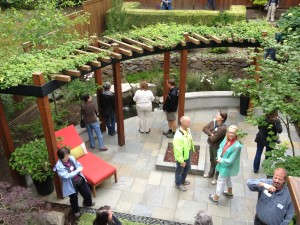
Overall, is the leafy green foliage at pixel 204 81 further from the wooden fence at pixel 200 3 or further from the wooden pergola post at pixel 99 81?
the wooden fence at pixel 200 3

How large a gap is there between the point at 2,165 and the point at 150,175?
334 centimetres

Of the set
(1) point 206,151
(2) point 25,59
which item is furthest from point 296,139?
(2) point 25,59

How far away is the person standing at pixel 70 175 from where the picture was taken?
16.4 feet

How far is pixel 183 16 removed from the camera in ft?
47.6

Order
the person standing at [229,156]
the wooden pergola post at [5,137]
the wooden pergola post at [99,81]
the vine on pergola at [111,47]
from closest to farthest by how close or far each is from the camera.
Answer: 1. the person standing at [229,156]
2. the vine on pergola at [111,47]
3. the wooden pergola post at [5,137]
4. the wooden pergola post at [99,81]

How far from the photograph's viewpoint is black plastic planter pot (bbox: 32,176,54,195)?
5.84m

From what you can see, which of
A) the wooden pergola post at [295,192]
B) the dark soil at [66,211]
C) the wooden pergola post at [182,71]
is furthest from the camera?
the wooden pergola post at [182,71]

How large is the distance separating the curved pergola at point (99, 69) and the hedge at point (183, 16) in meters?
6.74

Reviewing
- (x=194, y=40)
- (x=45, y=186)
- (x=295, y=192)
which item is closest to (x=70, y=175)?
(x=45, y=186)

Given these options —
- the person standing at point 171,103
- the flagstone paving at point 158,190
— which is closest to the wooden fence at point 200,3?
the flagstone paving at point 158,190

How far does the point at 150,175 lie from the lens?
653 centimetres

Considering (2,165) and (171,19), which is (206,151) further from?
(171,19)

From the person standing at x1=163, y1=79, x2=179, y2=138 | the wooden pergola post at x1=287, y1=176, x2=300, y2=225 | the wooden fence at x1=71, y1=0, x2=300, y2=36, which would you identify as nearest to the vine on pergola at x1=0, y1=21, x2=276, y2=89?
the person standing at x1=163, y1=79, x2=179, y2=138

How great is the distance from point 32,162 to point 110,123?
271cm
